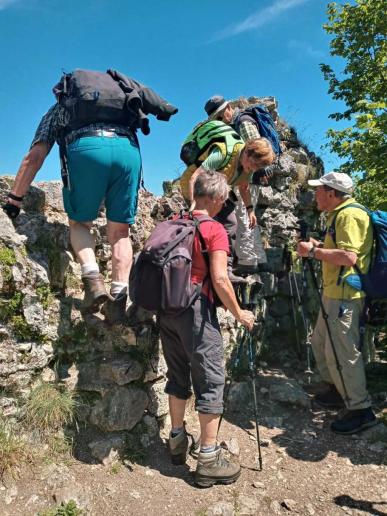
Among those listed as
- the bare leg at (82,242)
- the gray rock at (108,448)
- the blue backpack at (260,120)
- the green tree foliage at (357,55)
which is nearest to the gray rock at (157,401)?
the gray rock at (108,448)

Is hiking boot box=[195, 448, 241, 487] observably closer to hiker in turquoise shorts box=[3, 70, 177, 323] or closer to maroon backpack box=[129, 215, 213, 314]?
maroon backpack box=[129, 215, 213, 314]

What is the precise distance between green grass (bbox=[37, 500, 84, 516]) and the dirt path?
0.08 meters

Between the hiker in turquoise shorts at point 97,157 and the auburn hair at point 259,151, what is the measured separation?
0.97 m

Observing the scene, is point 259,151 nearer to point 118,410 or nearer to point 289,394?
point 118,410

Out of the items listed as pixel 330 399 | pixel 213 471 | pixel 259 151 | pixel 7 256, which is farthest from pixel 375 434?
pixel 7 256

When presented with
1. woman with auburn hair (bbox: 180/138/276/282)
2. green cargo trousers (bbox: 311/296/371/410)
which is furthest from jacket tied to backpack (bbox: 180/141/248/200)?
green cargo trousers (bbox: 311/296/371/410)

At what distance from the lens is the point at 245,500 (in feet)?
12.8

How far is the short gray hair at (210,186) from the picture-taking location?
405cm

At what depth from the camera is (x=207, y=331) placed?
3.97 metres

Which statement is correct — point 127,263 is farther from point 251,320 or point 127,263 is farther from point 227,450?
point 227,450

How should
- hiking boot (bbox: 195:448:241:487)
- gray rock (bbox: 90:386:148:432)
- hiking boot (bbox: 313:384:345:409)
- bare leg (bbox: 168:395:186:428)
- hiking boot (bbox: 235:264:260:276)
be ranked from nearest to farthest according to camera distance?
hiking boot (bbox: 195:448:241:487)
bare leg (bbox: 168:395:186:428)
gray rock (bbox: 90:386:148:432)
hiking boot (bbox: 313:384:345:409)
hiking boot (bbox: 235:264:260:276)

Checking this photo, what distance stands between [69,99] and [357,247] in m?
3.57

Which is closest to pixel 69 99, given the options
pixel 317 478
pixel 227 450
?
pixel 227 450

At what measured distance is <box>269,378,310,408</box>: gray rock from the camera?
5.92 m
